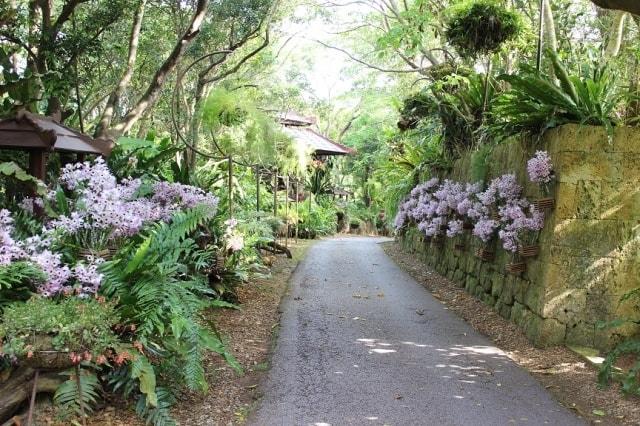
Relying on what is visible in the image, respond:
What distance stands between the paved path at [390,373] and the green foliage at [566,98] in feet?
8.02

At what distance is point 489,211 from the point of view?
768cm

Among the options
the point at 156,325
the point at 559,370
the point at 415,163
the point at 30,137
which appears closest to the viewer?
the point at 156,325

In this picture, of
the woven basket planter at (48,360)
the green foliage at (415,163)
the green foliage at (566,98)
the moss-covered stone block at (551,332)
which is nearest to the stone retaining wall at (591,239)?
the moss-covered stone block at (551,332)

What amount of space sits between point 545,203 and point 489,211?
1.58 meters

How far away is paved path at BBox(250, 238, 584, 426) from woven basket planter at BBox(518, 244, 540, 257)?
102cm

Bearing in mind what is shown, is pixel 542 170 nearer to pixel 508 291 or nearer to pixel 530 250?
pixel 530 250

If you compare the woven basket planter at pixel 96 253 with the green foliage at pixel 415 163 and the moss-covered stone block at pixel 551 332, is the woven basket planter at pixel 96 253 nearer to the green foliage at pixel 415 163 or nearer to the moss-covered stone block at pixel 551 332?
the moss-covered stone block at pixel 551 332

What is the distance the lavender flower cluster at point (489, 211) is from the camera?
21.0ft

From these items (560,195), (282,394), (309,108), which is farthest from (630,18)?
(309,108)

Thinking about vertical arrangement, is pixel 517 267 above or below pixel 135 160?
below

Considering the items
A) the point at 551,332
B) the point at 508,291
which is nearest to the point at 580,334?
the point at 551,332

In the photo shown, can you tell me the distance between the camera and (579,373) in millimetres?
5281

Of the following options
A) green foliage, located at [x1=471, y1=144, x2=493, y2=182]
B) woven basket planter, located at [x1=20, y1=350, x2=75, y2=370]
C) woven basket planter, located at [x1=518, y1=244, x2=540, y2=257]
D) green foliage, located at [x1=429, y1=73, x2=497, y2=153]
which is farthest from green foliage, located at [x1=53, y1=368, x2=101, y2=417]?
green foliage, located at [x1=429, y1=73, x2=497, y2=153]

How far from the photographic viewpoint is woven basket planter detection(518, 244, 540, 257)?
20.7 ft
